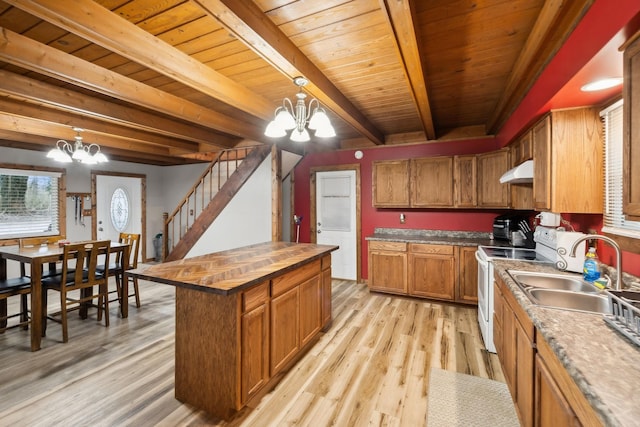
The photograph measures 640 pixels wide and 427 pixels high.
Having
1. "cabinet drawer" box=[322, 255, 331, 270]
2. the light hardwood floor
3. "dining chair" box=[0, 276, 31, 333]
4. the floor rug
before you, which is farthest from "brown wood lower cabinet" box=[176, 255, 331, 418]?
"dining chair" box=[0, 276, 31, 333]

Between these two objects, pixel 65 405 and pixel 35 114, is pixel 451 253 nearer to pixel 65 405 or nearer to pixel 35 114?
pixel 65 405

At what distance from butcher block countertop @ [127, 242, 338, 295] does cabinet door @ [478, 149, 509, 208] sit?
2.37 metres

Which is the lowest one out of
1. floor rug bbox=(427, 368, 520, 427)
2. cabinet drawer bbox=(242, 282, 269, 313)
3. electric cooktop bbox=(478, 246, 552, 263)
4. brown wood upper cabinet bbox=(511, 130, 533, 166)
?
floor rug bbox=(427, 368, 520, 427)

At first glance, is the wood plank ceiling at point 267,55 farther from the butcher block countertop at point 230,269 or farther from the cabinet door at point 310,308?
the cabinet door at point 310,308

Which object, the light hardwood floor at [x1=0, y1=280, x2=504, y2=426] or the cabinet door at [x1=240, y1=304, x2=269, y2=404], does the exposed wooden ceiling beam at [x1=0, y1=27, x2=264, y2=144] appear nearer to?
the cabinet door at [x1=240, y1=304, x2=269, y2=404]

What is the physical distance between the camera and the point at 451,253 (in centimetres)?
386

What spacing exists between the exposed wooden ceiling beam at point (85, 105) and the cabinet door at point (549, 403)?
4.11 m

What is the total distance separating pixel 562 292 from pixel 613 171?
3.03 ft

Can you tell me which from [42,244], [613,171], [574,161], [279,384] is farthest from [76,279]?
[613,171]

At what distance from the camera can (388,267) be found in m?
4.25

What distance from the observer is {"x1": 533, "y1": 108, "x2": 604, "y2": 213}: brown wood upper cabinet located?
6.85ft

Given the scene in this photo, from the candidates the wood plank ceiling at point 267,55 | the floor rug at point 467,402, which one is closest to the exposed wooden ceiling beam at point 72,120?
the wood plank ceiling at point 267,55

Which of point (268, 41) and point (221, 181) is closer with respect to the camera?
point (268, 41)

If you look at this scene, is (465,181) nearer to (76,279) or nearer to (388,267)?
(388,267)
